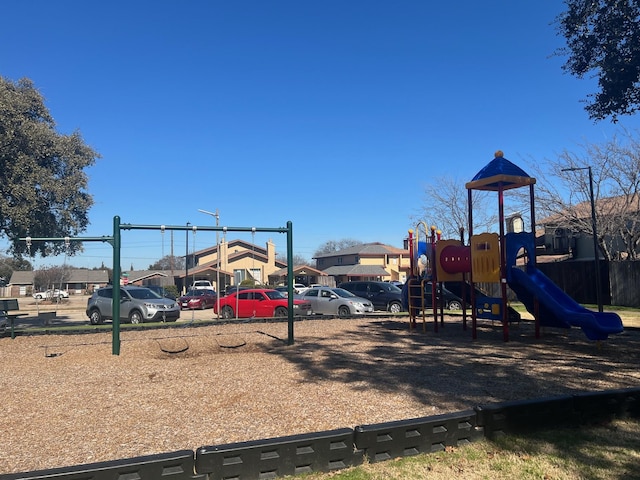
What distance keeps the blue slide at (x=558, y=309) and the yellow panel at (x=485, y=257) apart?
0.41m

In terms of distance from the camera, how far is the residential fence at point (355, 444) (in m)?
3.41

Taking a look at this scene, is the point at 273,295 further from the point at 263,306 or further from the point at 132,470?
the point at 132,470

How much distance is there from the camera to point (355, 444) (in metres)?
3.99

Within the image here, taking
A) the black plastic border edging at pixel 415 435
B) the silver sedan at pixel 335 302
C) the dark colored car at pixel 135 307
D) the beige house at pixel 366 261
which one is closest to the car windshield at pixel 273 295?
the silver sedan at pixel 335 302

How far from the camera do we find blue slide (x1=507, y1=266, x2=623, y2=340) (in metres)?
9.56

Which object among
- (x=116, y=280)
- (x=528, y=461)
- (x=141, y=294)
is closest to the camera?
(x=528, y=461)

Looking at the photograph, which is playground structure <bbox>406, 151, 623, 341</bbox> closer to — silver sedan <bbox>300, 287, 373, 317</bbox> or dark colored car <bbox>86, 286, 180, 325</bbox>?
silver sedan <bbox>300, 287, 373, 317</bbox>

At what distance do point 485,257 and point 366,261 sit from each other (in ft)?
186

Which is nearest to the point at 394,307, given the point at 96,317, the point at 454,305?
the point at 454,305

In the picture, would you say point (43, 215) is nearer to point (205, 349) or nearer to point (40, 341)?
point (40, 341)

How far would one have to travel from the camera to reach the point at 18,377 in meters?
7.84

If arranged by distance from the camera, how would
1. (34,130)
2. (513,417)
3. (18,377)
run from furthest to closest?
(34,130) < (18,377) < (513,417)

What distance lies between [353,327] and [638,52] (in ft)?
31.5

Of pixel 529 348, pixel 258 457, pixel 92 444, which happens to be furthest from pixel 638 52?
pixel 92 444
